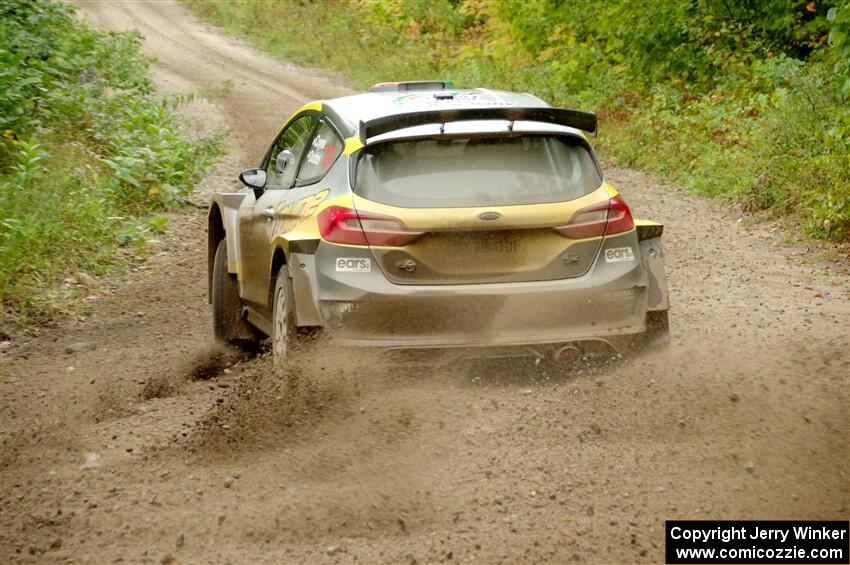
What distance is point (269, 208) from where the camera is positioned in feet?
24.1

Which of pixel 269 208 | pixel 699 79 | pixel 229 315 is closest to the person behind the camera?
pixel 269 208

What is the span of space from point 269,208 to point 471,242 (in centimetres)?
180

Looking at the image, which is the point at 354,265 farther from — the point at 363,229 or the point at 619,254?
the point at 619,254

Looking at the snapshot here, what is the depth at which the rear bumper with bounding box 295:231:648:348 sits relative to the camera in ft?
19.6

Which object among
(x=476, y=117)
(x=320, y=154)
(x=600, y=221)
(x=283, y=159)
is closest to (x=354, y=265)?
(x=476, y=117)

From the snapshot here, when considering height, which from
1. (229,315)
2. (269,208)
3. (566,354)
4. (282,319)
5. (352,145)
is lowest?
(229,315)

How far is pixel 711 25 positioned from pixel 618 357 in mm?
13508

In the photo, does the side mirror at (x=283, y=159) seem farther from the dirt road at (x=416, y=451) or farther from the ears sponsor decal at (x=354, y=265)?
the ears sponsor decal at (x=354, y=265)

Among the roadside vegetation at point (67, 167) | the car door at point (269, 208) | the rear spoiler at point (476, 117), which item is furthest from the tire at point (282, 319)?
the roadside vegetation at point (67, 167)

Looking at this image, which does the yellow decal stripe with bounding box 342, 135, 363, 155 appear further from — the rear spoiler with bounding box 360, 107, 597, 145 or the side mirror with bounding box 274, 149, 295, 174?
the side mirror with bounding box 274, 149, 295, 174

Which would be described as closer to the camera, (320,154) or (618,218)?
(618,218)

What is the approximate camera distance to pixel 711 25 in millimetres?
18703

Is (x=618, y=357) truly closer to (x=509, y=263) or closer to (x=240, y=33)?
(x=509, y=263)

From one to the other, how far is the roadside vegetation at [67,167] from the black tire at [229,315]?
1803mm
